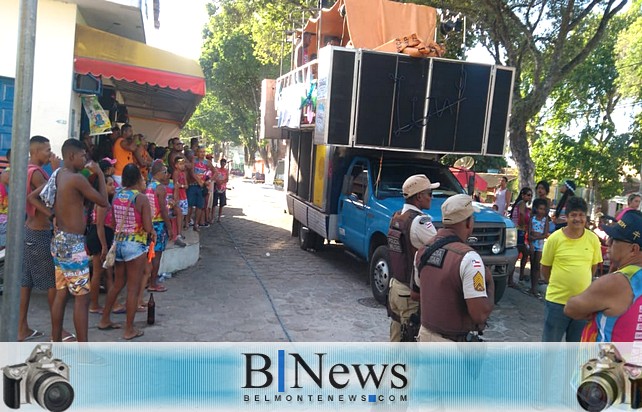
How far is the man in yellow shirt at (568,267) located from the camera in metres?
4.29

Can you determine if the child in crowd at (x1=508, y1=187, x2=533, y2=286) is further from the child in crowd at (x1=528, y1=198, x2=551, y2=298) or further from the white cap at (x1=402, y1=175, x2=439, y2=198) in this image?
the white cap at (x1=402, y1=175, x2=439, y2=198)

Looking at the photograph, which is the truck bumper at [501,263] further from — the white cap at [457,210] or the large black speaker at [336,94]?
the white cap at [457,210]

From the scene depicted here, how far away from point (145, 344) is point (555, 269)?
3.73m

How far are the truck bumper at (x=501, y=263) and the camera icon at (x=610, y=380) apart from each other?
11.9 feet

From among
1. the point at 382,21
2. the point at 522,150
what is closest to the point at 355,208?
the point at 382,21

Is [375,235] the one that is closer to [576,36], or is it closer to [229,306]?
[229,306]

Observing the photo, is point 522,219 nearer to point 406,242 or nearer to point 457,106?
point 457,106

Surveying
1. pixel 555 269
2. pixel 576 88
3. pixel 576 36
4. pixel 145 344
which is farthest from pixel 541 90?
pixel 576 88

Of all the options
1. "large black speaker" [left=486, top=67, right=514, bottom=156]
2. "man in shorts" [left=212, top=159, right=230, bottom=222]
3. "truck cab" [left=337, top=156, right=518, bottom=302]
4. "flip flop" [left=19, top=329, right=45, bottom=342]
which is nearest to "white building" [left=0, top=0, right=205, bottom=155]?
"truck cab" [left=337, top=156, right=518, bottom=302]

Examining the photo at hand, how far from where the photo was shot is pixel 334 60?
24.4 ft

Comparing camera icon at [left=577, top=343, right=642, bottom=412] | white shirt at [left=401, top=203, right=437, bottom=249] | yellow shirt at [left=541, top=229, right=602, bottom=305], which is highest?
white shirt at [left=401, top=203, right=437, bottom=249]

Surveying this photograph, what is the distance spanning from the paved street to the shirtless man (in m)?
1.01

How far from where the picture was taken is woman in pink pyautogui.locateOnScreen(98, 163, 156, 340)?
522 centimetres

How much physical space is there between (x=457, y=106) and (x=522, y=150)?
188 inches
